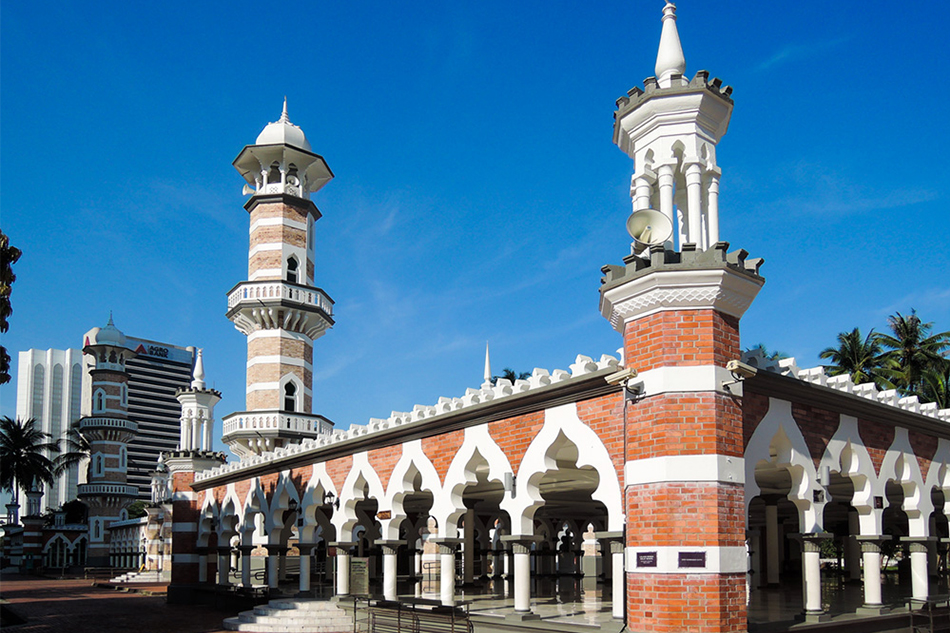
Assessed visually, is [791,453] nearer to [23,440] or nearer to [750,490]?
[750,490]

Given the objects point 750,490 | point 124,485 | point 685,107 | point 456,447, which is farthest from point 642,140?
point 124,485

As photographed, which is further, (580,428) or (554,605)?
(554,605)

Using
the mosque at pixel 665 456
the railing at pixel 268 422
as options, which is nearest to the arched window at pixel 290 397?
the railing at pixel 268 422

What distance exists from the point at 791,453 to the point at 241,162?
29.8m

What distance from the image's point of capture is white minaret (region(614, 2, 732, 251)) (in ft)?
43.7

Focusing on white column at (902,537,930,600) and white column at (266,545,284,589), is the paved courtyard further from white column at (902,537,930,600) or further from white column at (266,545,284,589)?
white column at (902,537,930,600)

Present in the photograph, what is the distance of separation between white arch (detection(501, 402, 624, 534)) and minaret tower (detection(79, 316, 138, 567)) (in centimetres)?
5718

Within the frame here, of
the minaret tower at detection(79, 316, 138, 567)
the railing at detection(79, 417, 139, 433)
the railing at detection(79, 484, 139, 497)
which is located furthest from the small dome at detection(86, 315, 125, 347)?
the railing at detection(79, 484, 139, 497)

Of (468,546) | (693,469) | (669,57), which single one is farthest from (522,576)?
(468,546)

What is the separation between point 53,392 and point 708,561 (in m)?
187

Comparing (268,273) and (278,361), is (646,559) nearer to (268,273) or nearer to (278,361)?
(278,361)

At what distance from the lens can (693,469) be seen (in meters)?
11.6

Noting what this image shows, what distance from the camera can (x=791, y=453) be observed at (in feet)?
44.9

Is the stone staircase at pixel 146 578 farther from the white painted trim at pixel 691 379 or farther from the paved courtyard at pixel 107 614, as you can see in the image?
the white painted trim at pixel 691 379
